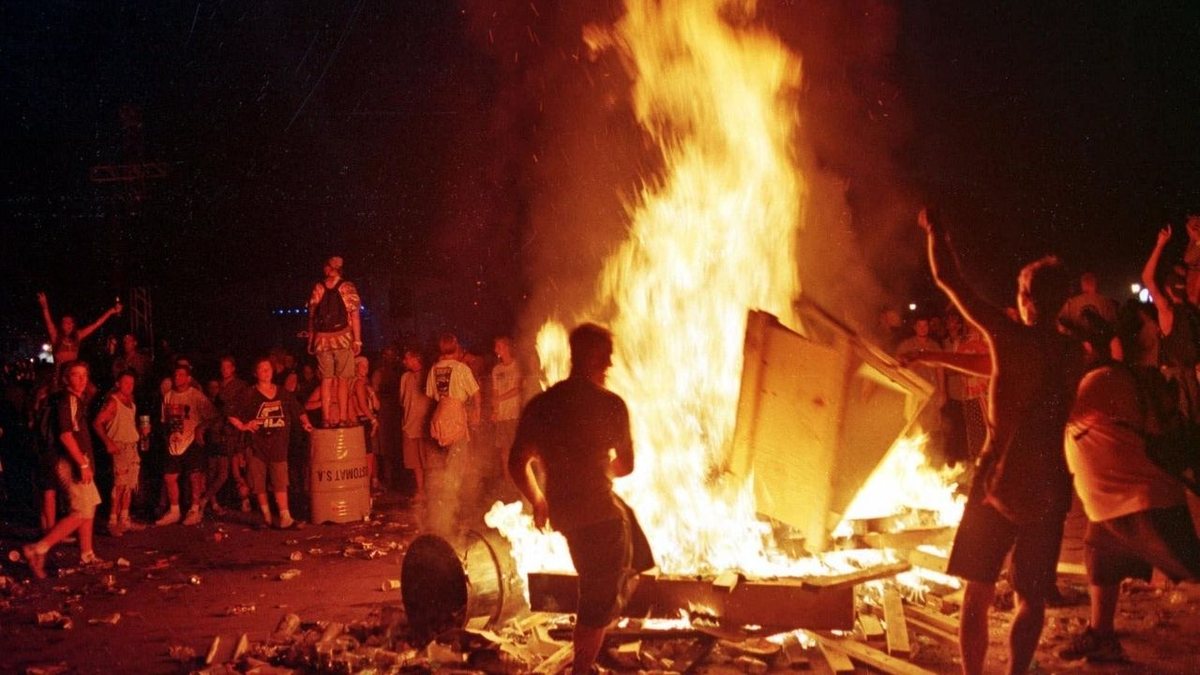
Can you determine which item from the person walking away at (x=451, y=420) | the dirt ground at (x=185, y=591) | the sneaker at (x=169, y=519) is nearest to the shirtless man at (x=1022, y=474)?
the dirt ground at (x=185, y=591)

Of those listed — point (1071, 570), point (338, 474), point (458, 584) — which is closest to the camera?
point (458, 584)

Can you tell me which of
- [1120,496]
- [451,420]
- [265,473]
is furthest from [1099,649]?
[265,473]

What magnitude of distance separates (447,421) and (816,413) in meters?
6.24

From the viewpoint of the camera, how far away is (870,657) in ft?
17.7

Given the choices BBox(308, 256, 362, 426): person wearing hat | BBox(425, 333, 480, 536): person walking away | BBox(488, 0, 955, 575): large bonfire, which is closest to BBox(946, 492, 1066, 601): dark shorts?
BBox(488, 0, 955, 575): large bonfire

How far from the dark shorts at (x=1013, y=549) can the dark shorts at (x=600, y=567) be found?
173 cm

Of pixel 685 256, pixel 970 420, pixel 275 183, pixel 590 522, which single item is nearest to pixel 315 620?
pixel 590 522

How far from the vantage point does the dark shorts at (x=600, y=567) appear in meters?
4.79

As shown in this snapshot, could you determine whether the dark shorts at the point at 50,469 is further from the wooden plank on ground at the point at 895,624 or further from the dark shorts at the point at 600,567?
the wooden plank on ground at the point at 895,624

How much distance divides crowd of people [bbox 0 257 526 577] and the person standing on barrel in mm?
5001

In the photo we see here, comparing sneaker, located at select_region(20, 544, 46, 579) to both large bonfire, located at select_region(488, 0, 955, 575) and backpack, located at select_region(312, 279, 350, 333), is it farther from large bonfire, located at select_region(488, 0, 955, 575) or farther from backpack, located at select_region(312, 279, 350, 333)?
large bonfire, located at select_region(488, 0, 955, 575)

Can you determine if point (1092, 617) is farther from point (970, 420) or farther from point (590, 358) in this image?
point (970, 420)

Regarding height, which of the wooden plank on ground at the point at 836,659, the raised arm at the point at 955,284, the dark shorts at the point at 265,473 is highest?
the raised arm at the point at 955,284

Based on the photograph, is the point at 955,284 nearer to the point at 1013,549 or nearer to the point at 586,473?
the point at 1013,549
